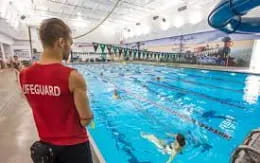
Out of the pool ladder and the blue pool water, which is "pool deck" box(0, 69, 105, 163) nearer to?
the blue pool water

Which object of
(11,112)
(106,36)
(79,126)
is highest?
(106,36)

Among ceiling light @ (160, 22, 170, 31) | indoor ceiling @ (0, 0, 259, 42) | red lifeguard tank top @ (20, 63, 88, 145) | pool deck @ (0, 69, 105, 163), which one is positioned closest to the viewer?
red lifeguard tank top @ (20, 63, 88, 145)

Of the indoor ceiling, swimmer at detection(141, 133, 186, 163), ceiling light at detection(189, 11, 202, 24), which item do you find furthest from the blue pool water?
the indoor ceiling

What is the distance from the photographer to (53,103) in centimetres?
86

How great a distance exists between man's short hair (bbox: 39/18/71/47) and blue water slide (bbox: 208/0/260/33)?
3.43ft

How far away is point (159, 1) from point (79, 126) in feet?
38.3

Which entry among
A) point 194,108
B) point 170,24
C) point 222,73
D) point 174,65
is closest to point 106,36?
point 170,24

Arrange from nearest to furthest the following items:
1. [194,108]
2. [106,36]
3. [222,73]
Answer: [194,108], [222,73], [106,36]

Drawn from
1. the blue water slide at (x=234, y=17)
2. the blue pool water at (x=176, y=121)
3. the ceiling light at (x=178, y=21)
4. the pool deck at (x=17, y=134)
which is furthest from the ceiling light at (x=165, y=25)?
the blue water slide at (x=234, y=17)

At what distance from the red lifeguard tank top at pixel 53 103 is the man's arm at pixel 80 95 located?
0.08 ft

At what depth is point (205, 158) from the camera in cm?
252

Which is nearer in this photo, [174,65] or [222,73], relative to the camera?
[222,73]

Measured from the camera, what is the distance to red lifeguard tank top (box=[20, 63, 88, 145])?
0.81 meters

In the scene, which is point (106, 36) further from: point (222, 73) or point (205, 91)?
point (205, 91)
